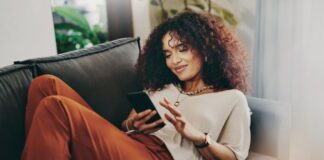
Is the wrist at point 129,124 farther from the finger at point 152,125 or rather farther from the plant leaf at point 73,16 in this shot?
the plant leaf at point 73,16

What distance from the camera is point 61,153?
989 mm

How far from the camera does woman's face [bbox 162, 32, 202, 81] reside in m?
1.23

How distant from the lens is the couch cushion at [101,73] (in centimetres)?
127

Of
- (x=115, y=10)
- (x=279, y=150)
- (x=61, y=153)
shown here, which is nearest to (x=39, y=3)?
(x=115, y=10)

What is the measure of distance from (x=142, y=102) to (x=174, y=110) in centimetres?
11

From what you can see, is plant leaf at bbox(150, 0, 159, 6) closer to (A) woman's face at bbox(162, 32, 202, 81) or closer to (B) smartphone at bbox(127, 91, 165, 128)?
(A) woman's face at bbox(162, 32, 202, 81)

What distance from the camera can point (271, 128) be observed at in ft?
4.04

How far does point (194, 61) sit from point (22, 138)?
0.59m

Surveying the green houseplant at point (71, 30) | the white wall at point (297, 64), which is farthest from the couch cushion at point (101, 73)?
the green houseplant at point (71, 30)

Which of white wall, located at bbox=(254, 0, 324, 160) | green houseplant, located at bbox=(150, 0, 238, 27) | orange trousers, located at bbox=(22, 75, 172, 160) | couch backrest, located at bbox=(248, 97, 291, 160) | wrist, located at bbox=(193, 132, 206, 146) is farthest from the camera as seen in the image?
green houseplant, located at bbox=(150, 0, 238, 27)

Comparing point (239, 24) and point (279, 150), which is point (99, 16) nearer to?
point (239, 24)

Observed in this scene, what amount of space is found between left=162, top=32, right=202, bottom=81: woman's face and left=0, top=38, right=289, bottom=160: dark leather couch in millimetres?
239

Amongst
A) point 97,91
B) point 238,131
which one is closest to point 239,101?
point 238,131

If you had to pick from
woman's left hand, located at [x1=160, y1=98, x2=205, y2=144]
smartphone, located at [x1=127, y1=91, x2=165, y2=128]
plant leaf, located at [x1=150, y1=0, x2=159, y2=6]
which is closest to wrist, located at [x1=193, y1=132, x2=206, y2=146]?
woman's left hand, located at [x1=160, y1=98, x2=205, y2=144]
